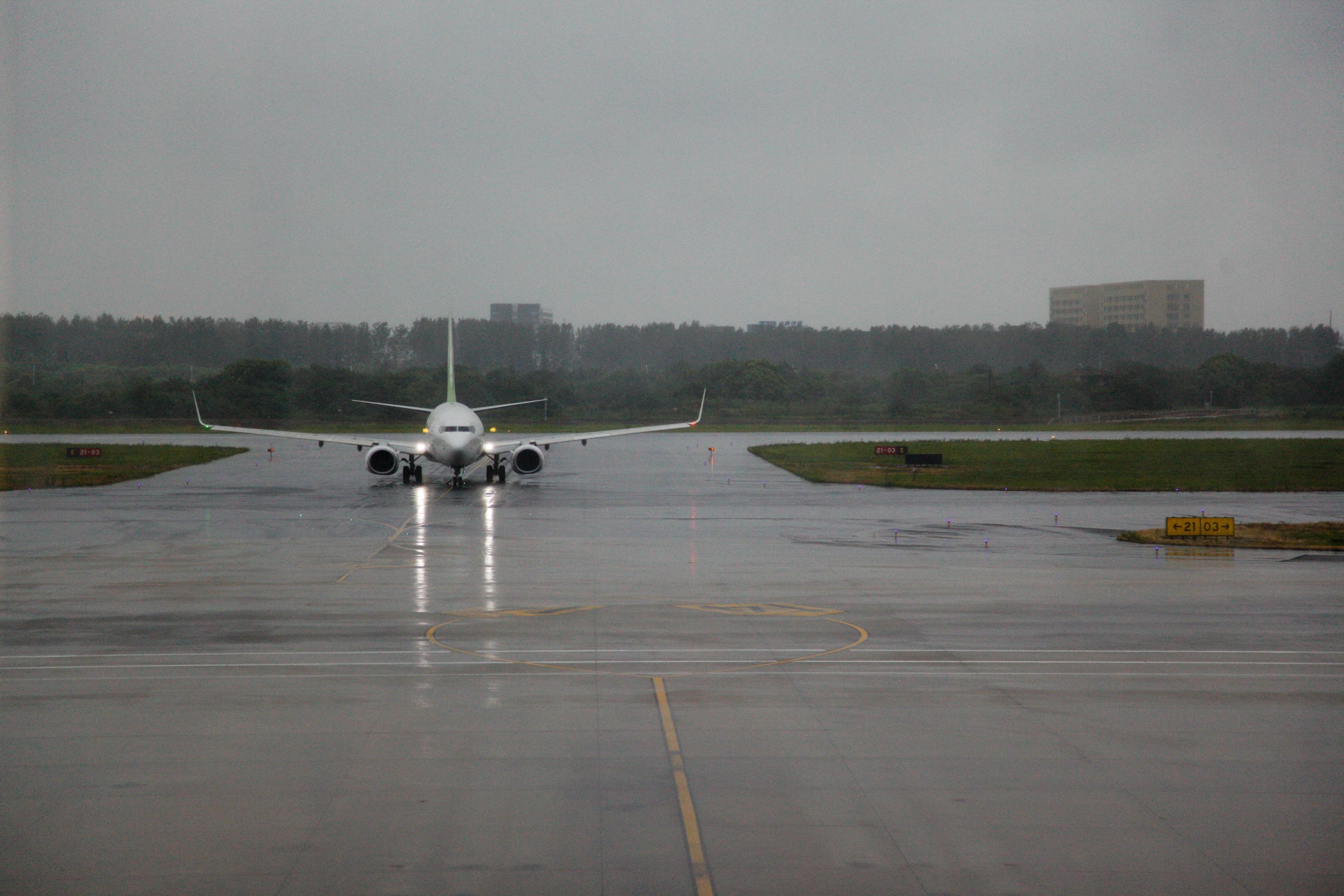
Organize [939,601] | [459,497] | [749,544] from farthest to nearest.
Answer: [459,497] < [749,544] < [939,601]

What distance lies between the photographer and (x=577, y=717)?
13.7 m

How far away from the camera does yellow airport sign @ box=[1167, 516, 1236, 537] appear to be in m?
31.6

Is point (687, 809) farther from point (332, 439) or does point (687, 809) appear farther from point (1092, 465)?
point (1092, 465)

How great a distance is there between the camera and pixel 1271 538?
105 feet

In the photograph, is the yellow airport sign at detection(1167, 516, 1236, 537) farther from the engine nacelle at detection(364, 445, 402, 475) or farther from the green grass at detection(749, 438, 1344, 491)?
the engine nacelle at detection(364, 445, 402, 475)

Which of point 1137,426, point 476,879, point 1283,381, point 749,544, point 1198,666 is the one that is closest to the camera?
point 476,879

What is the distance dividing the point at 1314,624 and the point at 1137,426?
102m

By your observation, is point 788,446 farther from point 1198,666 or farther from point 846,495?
point 1198,666

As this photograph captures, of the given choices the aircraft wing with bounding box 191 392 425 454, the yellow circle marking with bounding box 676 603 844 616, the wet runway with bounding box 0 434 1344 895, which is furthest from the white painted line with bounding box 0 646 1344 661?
the aircraft wing with bounding box 191 392 425 454

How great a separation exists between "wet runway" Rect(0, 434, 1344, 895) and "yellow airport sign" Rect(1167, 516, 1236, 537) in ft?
5.01

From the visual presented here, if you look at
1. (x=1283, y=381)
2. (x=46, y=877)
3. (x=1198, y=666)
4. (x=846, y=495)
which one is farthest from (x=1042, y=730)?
(x=1283, y=381)

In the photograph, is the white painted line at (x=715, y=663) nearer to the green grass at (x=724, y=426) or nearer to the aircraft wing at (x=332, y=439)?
the aircraft wing at (x=332, y=439)

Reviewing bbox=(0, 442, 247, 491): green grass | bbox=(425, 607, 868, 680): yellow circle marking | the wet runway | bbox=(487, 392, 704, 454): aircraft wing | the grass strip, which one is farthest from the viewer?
bbox=(0, 442, 247, 491): green grass

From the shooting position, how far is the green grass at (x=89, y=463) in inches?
2100
